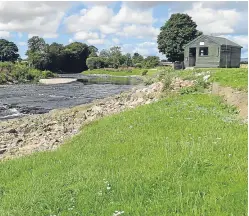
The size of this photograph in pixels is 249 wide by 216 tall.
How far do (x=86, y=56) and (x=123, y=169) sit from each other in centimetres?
17992

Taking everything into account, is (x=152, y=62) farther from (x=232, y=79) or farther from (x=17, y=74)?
(x=232, y=79)

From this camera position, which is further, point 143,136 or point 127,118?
point 127,118

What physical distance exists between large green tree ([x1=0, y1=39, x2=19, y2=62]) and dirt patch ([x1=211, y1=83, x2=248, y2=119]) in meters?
166

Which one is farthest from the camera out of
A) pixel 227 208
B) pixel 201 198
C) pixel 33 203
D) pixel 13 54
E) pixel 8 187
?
pixel 13 54

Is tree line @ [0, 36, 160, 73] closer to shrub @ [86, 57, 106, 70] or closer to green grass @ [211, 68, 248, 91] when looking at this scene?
shrub @ [86, 57, 106, 70]

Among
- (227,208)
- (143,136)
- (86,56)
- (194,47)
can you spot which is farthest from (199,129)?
(86,56)

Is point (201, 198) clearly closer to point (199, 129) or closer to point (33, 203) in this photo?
point (33, 203)

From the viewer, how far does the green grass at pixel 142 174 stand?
732 centimetres

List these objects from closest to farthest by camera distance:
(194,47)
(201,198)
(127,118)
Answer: (201,198) < (127,118) < (194,47)

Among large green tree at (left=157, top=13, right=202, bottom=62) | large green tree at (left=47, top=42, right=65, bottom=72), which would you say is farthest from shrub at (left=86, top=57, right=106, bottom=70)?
large green tree at (left=157, top=13, right=202, bottom=62)

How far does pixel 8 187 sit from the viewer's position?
34.7 ft

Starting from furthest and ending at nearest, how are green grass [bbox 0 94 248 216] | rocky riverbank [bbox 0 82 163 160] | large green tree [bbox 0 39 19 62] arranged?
1. large green tree [bbox 0 39 19 62]
2. rocky riverbank [bbox 0 82 163 160]
3. green grass [bbox 0 94 248 216]

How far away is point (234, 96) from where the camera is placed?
1978cm

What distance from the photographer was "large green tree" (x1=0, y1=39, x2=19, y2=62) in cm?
17520
